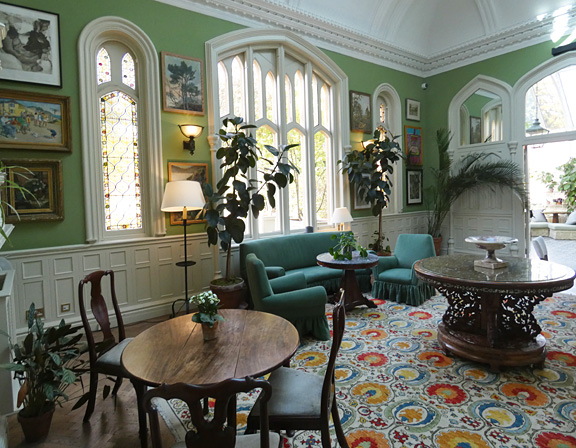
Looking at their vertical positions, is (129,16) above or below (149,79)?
above

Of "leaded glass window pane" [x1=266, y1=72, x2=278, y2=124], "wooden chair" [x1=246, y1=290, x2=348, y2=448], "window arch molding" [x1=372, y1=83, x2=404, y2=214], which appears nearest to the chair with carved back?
"wooden chair" [x1=246, y1=290, x2=348, y2=448]

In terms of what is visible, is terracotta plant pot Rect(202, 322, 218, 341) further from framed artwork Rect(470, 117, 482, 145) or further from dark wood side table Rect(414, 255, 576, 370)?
framed artwork Rect(470, 117, 482, 145)

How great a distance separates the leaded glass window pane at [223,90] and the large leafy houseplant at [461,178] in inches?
189

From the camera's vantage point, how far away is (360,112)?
7047 mm

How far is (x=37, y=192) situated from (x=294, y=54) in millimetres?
4422

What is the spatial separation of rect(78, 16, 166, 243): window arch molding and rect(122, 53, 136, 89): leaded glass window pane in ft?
0.27

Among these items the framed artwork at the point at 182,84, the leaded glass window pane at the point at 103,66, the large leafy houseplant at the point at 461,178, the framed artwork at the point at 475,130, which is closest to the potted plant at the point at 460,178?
the large leafy houseplant at the point at 461,178

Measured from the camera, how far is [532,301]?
3.26m

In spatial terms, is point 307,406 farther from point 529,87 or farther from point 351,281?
point 529,87

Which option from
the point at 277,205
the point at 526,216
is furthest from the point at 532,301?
the point at 526,216

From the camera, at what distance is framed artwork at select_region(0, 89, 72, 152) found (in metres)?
3.75

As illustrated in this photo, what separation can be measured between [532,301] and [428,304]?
176 centimetres

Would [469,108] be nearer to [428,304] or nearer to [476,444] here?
[428,304]

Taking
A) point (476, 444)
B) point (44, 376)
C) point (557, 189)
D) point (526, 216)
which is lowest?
point (476, 444)
